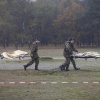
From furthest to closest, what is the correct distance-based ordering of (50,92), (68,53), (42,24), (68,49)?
1. (42,24)
2. (68,53)
3. (68,49)
4. (50,92)

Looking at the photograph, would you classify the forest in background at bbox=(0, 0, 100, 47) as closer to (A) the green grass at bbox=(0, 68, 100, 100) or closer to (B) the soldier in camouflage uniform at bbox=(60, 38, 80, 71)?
(B) the soldier in camouflage uniform at bbox=(60, 38, 80, 71)

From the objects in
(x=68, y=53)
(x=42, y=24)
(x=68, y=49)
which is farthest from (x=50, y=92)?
(x=42, y=24)

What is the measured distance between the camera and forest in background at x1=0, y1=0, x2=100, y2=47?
224 ft

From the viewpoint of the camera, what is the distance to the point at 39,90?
12.2 m

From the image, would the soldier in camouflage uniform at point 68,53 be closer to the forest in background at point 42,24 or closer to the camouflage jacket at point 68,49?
the camouflage jacket at point 68,49

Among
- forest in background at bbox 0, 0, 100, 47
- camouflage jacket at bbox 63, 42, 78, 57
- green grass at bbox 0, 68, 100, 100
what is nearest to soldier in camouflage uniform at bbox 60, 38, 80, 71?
camouflage jacket at bbox 63, 42, 78, 57

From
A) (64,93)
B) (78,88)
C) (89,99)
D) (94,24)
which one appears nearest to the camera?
(89,99)

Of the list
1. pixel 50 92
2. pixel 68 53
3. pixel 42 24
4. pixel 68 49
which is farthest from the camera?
pixel 42 24

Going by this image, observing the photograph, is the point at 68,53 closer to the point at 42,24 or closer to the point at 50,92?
the point at 50,92

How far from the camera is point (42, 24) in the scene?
7125cm

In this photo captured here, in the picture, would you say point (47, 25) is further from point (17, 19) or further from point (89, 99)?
point (89, 99)

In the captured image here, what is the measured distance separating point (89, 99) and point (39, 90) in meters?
2.38

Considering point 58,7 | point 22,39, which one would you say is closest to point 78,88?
point 22,39

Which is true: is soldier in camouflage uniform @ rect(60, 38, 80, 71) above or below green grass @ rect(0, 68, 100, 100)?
above
